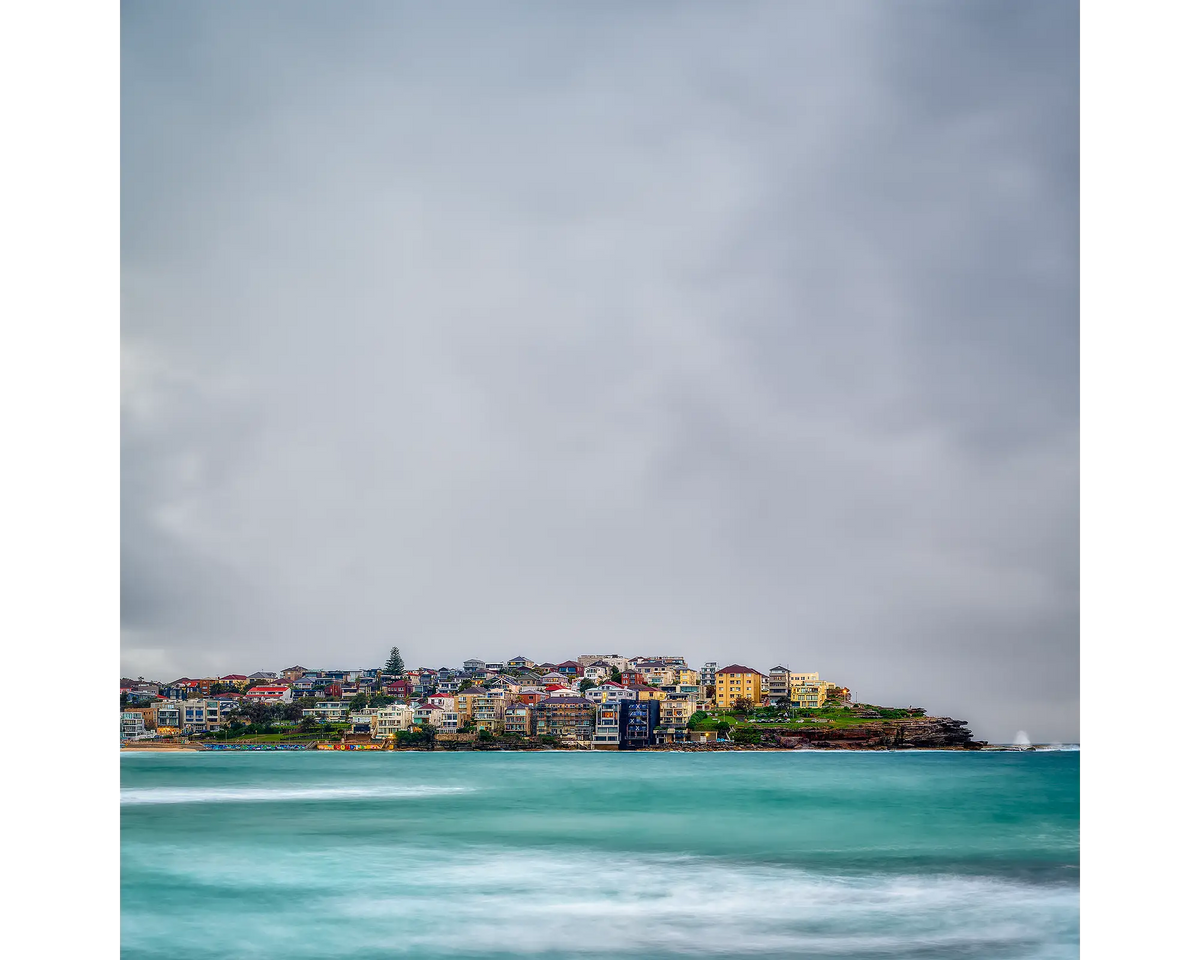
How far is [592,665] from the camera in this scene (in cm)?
2856

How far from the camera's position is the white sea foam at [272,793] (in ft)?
55.6

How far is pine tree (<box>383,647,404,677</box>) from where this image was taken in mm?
28375

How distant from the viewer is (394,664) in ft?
94.5

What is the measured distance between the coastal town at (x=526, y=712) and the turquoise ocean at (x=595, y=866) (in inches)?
241

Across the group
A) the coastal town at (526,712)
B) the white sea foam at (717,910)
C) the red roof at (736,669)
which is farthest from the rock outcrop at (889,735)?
the white sea foam at (717,910)

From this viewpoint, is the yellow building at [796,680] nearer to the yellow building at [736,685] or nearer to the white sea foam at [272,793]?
the yellow building at [736,685]

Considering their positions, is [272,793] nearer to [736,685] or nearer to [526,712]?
[526,712]

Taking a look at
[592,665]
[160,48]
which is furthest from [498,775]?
[160,48]

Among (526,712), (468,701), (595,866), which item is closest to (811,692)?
(526,712)

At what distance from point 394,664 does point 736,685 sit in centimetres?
996
